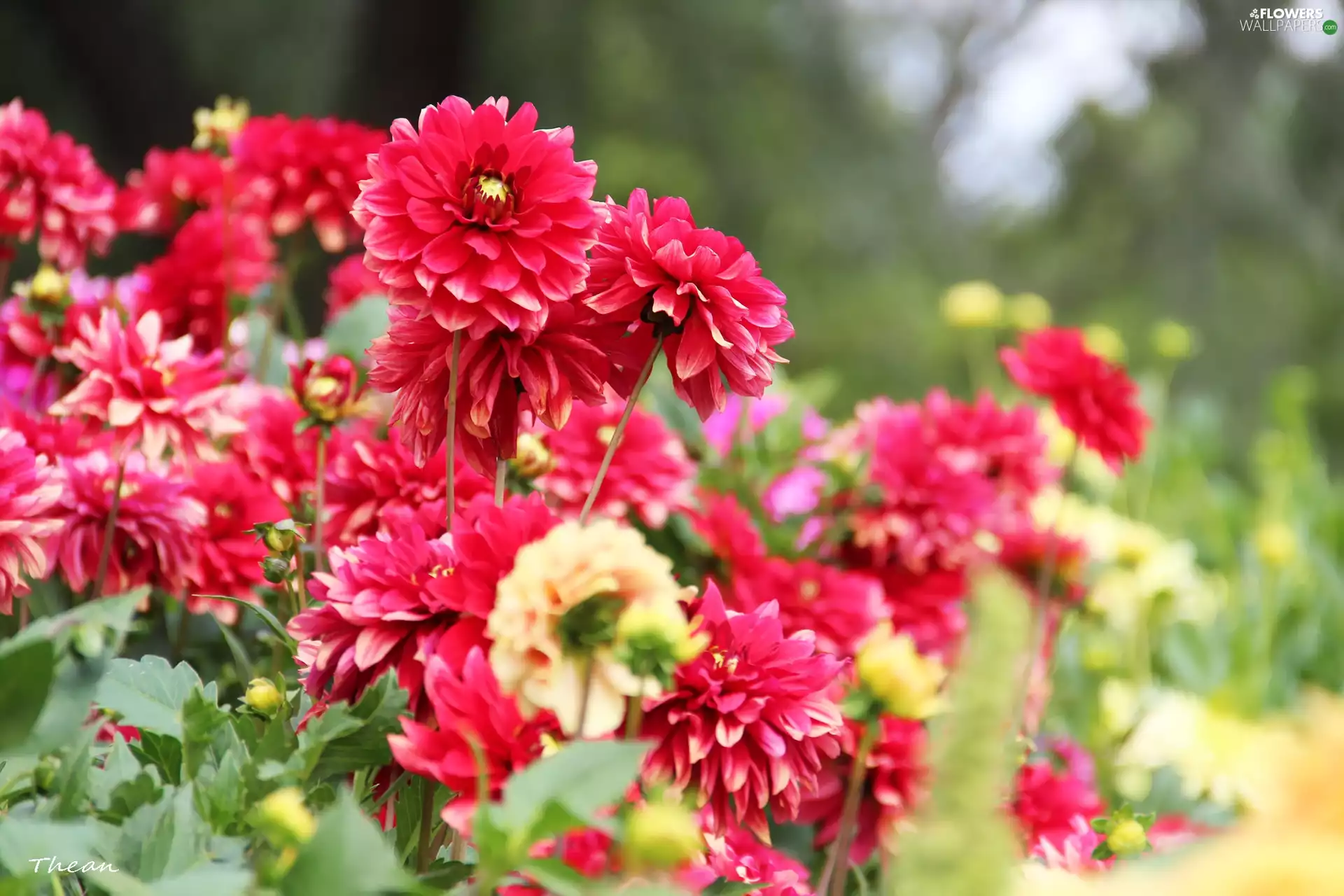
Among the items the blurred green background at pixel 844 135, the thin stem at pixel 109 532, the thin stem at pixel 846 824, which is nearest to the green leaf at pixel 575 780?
the thin stem at pixel 846 824

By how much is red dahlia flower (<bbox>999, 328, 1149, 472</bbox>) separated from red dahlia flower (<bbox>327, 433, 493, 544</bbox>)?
1.46 feet

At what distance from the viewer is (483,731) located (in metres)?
0.40

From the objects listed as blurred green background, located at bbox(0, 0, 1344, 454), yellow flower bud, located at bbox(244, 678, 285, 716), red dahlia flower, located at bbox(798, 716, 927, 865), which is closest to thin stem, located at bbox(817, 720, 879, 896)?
red dahlia flower, located at bbox(798, 716, 927, 865)

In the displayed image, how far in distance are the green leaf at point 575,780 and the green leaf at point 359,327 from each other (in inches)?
25.1

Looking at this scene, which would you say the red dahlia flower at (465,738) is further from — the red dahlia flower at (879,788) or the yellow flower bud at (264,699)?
the red dahlia flower at (879,788)

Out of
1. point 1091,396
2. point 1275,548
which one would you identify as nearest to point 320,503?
point 1091,396

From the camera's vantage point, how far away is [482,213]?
468mm

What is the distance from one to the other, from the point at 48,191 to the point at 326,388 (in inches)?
14.8

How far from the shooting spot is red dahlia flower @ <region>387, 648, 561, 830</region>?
0.39 metres

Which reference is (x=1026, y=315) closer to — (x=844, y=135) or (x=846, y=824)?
(x=846, y=824)

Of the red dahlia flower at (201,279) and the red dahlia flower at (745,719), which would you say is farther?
the red dahlia flower at (201,279)

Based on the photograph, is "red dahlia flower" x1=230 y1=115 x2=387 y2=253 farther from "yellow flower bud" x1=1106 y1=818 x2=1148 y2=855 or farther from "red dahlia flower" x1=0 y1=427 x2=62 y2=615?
"yellow flower bud" x1=1106 y1=818 x2=1148 y2=855

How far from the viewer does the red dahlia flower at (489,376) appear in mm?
477

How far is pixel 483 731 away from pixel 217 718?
0.11 meters
